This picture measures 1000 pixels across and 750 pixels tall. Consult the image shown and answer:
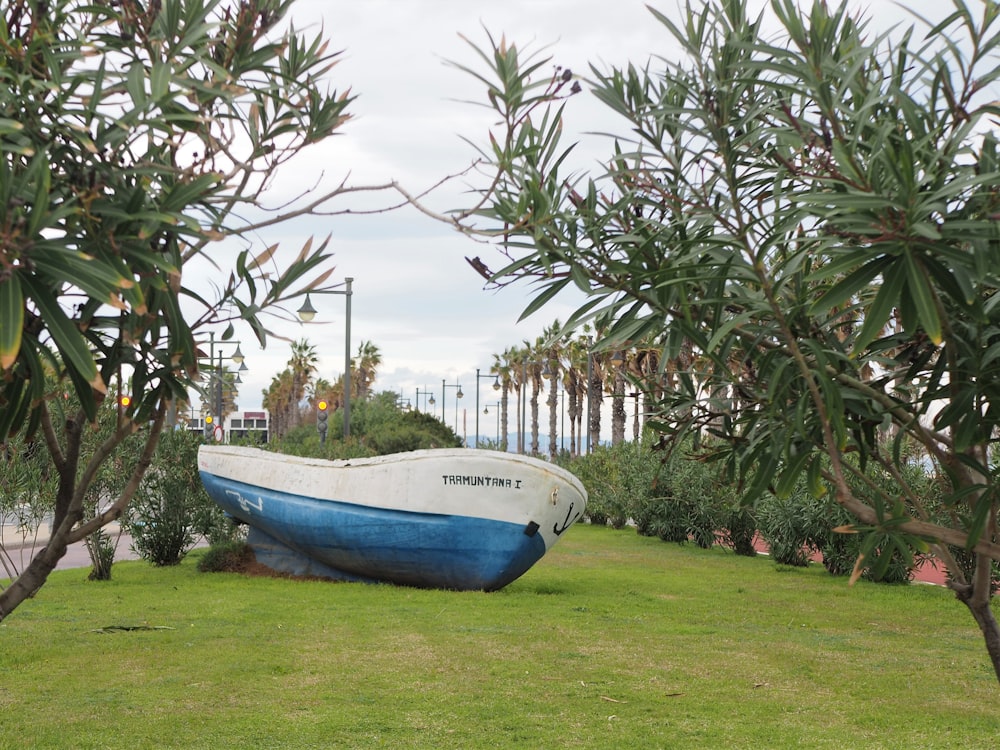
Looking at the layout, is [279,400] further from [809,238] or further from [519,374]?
[809,238]

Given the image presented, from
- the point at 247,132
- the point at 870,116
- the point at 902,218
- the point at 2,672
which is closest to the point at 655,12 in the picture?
the point at 870,116

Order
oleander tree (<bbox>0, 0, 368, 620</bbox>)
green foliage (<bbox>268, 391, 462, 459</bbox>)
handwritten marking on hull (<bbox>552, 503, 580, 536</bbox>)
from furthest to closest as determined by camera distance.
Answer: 1. green foliage (<bbox>268, 391, 462, 459</bbox>)
2. handwritten marking on hull (<bbox>552, 503, 580, 536</bbox>)
3. oleander tree (<bbox>0, 0, 368, 620</bbox>)

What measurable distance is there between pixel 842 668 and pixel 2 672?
8.15m

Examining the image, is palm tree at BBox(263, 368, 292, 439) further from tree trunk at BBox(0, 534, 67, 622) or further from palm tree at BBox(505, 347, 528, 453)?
tree trunk at BBox(0, 534, 67, 622)

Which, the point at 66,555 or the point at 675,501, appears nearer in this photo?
the point at 66,555

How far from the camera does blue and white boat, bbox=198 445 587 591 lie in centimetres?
1518

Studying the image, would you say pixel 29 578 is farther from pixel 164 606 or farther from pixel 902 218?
pixel 164 606

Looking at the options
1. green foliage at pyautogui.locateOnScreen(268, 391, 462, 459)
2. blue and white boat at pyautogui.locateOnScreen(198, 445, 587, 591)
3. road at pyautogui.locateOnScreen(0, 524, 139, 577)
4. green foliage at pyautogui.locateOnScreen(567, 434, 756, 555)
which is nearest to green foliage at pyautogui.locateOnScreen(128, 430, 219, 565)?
road at pyautogui.locateOnScreen(0, 524, 139, 577)

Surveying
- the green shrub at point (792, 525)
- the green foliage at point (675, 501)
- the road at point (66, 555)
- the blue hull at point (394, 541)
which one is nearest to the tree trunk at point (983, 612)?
the blue hull at point (394, 541)

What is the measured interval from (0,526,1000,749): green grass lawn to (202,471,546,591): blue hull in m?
0.43

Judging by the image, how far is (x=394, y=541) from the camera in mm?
15609

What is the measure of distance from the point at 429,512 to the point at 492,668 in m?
5.44

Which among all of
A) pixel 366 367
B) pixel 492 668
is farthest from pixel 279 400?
pixel 492 668

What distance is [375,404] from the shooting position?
7162cm
